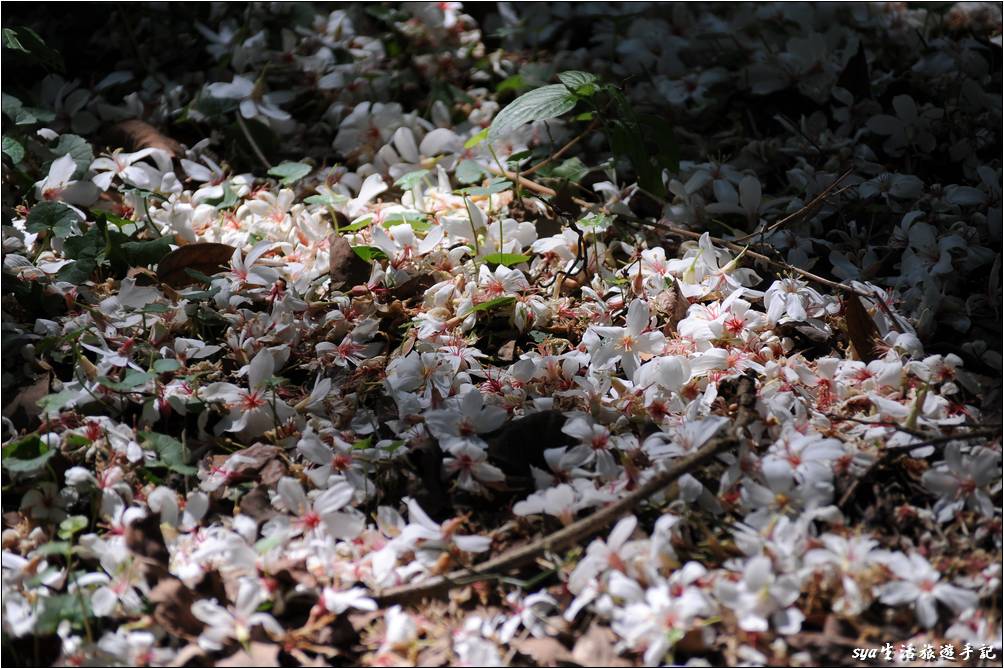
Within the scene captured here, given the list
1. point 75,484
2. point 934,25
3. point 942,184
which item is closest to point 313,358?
point 75,484

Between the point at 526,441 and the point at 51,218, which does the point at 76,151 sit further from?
the point at 526,441

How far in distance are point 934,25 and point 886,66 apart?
241mm

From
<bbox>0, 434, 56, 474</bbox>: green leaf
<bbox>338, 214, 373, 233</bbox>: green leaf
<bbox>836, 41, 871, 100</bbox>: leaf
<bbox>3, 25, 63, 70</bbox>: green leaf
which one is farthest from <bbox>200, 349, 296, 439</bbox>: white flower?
<bbox>836, 41, 871, 100</bbox>: leaf

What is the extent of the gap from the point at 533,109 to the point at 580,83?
4.3 inches

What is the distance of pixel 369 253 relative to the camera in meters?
1.84

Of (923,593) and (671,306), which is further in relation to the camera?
(671,306)

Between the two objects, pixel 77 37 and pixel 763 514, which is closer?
pixel 763 514

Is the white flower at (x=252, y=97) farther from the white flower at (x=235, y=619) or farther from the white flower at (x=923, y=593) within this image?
the white flower at (x=923, y=593)

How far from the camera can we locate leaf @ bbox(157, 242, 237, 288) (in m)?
1.83

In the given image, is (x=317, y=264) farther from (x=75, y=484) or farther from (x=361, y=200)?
(x=75, y=484)

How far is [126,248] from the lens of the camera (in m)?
1.83

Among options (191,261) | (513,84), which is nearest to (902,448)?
(191,261)

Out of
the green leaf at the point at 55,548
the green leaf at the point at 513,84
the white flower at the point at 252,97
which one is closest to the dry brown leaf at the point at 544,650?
the green leaf at the point at 55,548

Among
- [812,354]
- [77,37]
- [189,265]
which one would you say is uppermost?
[77,37]
